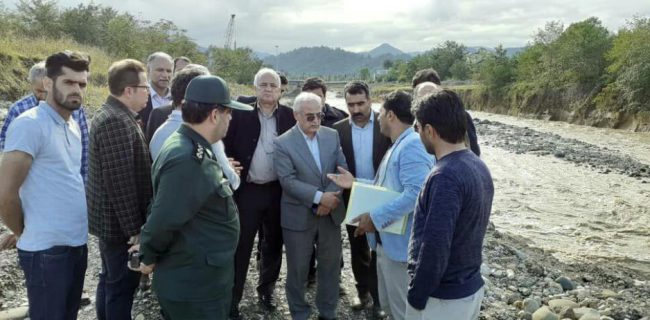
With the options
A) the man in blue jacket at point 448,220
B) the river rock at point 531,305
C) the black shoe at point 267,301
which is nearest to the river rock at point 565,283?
the river rock at point 531,305

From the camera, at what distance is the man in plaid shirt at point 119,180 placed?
2.77 m

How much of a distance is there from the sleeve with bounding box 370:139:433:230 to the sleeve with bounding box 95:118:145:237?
1.60 metres

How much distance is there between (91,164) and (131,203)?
36 centimetres

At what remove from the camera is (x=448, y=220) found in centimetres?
224

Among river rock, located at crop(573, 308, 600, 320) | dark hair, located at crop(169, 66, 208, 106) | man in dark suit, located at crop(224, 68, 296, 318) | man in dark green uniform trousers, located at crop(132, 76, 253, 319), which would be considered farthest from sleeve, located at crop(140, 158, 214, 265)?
river rock, located at crop(573, 308, 600, 320)

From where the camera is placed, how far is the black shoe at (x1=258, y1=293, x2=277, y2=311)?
14.2 feet

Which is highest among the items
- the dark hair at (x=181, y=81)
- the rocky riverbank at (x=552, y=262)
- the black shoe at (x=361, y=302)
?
the dark hair at (x=181, y=81)

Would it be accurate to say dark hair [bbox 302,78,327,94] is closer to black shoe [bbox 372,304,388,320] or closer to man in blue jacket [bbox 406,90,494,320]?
black shoe [bbox 372,304,388,320]

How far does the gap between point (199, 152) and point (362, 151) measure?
87.6 inches

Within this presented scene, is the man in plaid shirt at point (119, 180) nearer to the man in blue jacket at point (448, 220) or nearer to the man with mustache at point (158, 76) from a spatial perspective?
the man in blue jacket at point (448, 220)

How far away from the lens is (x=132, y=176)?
2.82 metres

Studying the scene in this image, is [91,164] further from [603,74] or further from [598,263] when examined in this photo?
[603,74]

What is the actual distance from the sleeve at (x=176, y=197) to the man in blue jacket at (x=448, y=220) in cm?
112

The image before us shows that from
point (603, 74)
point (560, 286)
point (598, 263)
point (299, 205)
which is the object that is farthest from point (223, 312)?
point (603, 74)
